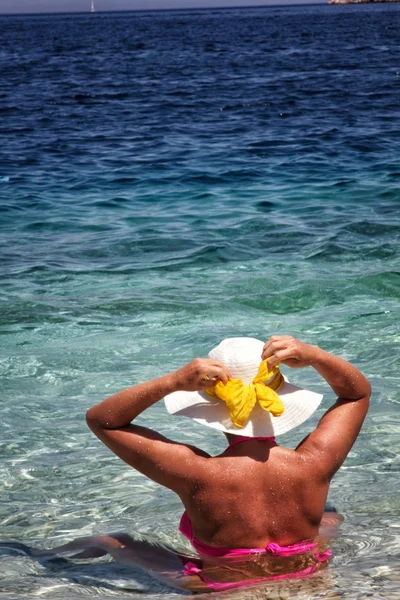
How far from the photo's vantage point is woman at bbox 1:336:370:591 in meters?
3.50

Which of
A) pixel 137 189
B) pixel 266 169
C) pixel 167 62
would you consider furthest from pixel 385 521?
pixel 167 62

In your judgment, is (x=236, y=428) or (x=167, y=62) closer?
(x=236, y=428)

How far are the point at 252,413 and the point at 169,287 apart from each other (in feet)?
22.1

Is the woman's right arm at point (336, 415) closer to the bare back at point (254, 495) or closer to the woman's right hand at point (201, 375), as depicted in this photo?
the bare back at point (254, 495)

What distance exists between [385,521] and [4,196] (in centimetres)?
1242

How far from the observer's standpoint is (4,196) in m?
16.2

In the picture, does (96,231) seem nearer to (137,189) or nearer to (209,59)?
(137,189)

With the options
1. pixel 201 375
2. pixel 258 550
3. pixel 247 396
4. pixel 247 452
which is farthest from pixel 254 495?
pixel 201 375

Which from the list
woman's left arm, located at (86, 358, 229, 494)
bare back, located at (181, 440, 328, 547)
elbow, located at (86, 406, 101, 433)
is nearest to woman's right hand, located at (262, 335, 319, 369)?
bare back, located at (181, 440, 328, 547)

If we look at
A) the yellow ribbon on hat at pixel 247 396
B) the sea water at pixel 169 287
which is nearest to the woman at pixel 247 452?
the yellow ribbon on hat at pixel 247 396

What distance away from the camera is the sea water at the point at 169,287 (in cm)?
520

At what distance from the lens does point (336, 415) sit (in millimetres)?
3822

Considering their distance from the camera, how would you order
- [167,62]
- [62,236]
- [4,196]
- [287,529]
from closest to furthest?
[287,529], [62,236], [4,196], [167,62]

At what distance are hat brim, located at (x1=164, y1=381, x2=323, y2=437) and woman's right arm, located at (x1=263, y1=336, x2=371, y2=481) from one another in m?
0.14
